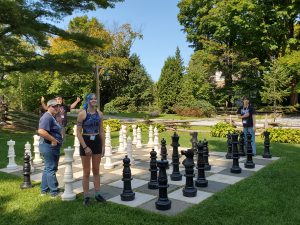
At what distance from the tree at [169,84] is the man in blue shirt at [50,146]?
28824 millimetres

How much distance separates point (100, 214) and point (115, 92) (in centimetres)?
3440

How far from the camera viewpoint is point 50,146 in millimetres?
5934

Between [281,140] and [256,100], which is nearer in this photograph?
[281,140]

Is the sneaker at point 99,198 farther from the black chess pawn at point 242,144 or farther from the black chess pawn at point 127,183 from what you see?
the black chess pawn at point 242,144

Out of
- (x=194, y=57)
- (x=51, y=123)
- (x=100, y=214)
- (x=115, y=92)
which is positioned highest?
(x=194, y=57)

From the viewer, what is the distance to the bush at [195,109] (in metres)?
31.5

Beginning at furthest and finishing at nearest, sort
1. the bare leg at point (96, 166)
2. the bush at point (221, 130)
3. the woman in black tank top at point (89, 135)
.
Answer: the bush at point (221, 130)
the bare leg at point (96, 166)
the woman in black tank top at point (89, 135)

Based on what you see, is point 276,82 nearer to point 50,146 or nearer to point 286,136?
point 286,136

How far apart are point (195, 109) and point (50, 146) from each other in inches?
1044

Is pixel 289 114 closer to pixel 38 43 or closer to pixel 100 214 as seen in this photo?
pixel 38 43


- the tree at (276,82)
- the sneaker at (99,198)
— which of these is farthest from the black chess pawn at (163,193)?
the tree at (276,82)

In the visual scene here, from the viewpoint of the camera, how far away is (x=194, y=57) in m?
35.8

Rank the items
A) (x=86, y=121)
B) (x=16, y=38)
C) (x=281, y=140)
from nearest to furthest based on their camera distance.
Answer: (x=86, y=121)
(x=281, y=140)
(x=16, y=38)

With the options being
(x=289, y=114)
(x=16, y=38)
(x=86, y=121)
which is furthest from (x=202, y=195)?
(x=289, y=114)
